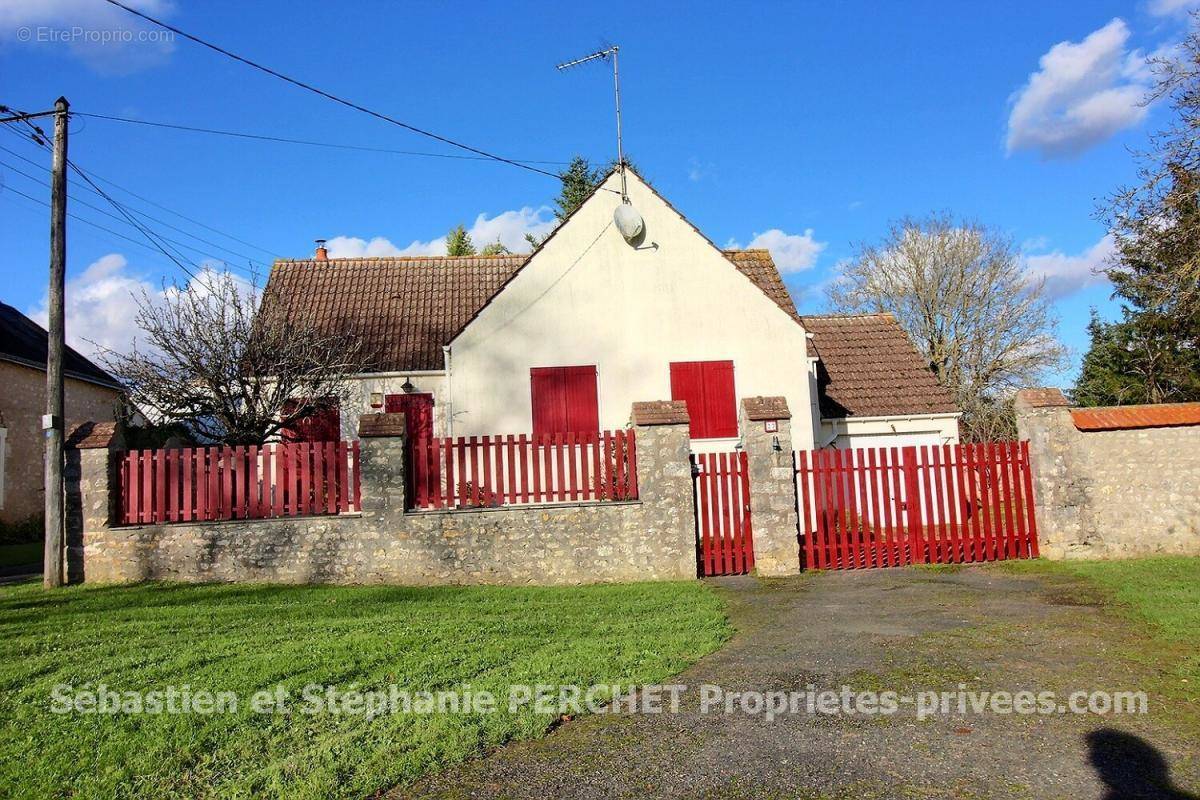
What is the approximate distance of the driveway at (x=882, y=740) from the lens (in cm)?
402

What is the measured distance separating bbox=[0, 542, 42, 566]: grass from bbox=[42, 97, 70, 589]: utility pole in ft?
18.8

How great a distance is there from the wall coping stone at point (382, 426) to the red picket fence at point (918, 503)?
18.6 ft

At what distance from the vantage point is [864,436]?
1803 cm

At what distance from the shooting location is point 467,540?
422 inches

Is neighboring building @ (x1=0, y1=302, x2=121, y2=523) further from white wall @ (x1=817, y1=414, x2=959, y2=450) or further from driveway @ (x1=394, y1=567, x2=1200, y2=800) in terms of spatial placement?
driveway @ (x1=394, y1=567, x2=1200, y2=800)

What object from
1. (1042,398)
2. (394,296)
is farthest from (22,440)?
(1042,398)

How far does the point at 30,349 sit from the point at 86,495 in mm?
15322

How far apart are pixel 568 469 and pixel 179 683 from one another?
19.6 feet

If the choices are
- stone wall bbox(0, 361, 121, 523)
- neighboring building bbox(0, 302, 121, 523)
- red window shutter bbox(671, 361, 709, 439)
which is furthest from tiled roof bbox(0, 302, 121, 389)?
red window shutter bbox(671, 361, 709, 439)

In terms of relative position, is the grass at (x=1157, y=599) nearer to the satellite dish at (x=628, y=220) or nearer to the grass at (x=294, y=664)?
the grass at (x=294, y=664)

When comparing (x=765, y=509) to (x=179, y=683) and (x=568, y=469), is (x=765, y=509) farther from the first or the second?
(x=179, y=683)

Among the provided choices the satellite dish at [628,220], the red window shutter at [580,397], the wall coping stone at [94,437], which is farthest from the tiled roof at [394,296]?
the wall coping stone at [94,437]

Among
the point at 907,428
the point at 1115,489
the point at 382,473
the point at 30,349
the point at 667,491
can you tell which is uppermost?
the point at 30,349

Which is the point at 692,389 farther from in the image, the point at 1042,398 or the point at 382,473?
the point at 382,473
